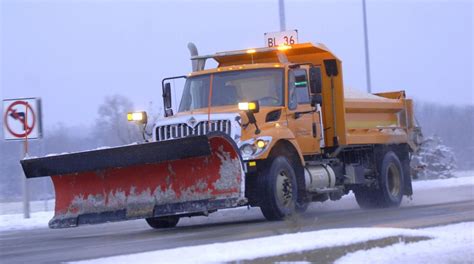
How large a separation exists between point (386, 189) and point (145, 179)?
21.8 ft

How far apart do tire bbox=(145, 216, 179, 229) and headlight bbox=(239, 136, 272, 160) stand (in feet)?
7.51

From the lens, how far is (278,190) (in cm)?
1473

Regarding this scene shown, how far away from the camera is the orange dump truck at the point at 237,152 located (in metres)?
13.9

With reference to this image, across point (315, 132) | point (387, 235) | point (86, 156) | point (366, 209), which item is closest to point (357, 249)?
point (387, 235)

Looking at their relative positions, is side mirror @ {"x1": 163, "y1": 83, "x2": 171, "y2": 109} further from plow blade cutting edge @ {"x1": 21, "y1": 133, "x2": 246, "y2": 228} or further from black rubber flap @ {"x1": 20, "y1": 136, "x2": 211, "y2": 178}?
black rubber flap @ {"x1": 20, "y1": 136, "x2": 211, "y2": 178}

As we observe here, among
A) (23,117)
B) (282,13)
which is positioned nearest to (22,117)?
(23,117)

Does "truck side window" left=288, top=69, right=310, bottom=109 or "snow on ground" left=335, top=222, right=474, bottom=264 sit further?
"truck side window" left=288, top=69, right=310, bottom=109

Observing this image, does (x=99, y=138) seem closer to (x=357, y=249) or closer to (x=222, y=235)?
(x=222, y=235)

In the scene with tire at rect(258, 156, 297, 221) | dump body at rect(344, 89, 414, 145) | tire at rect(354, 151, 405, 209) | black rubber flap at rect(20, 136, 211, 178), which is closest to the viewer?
black rubber flap at rect(20, 136, 211, 178)

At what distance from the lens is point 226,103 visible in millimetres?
15734

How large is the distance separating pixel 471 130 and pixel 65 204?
46.9 m

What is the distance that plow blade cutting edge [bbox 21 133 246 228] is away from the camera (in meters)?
13.7

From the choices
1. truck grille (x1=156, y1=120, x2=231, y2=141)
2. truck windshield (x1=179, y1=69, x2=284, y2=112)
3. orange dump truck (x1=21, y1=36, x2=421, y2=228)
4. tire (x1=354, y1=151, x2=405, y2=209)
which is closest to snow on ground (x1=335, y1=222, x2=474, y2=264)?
orange dump truck (x1=21, y1=36, x2=421, y2=228)

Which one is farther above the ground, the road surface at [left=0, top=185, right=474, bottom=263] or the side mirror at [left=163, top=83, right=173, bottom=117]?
the side mirror at [left=163, top=83, right=173, bottom=117]
